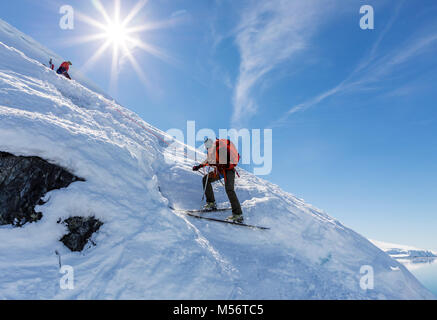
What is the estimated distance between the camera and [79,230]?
4.94 m

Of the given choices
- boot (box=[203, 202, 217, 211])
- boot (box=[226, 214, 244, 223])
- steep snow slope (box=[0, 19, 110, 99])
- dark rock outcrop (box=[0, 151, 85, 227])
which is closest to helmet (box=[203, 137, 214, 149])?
boot (box=[203, 202, 217, 211])

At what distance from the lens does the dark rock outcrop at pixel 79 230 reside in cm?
482

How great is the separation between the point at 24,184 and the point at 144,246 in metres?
3.05

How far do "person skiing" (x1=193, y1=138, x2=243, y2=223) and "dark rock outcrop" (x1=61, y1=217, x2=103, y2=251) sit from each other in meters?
3.78

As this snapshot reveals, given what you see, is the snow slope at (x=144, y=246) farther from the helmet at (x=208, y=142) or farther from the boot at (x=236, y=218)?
the helmet at (x=208, y=142)

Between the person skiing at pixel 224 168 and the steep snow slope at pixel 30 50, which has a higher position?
the steep snow slope at pixel 30 50

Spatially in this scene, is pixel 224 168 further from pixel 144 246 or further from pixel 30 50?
pixel 30 50

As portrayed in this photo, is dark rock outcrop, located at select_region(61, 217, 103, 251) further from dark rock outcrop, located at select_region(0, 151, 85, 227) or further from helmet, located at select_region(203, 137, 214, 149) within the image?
helmet, located at select_region(203, 137, 214, 149)

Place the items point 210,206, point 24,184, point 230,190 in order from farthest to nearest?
point 210,206, point 230,190, point 24,184

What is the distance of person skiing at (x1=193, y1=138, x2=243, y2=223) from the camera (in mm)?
7352

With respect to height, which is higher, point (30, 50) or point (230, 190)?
point (30, 50)

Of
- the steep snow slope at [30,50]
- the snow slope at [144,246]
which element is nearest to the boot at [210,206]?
the snow slope at [144,246]

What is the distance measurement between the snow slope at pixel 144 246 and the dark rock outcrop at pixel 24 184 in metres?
0.18

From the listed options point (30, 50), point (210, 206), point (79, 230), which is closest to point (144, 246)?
point (79, 230)
